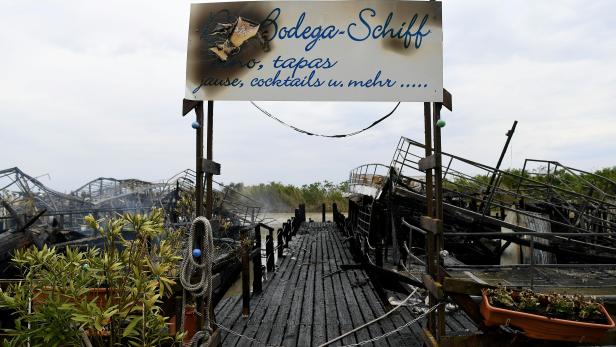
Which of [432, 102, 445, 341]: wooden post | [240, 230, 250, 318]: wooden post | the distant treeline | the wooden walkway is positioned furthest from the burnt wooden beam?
the distant treeline

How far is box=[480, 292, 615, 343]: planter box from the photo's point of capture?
170 inches

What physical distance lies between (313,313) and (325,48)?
5.15 metres

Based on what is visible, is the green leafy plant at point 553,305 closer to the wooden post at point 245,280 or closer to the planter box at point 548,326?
the planter box at point 548,326

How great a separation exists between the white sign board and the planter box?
8.27 ft

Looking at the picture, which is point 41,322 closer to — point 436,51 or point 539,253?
point 436,51

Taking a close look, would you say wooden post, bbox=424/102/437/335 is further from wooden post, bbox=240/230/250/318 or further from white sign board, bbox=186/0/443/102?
wooden post, bbox=240/230/250/318

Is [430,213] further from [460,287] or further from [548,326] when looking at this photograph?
[548,326]

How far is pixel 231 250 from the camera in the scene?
40.3ft

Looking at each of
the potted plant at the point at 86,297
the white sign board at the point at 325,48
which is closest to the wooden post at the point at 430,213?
the white sign board at the point at 325,48

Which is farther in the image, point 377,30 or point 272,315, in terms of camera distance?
point 272,315

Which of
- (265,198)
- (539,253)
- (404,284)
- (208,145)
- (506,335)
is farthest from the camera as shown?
(265,198)

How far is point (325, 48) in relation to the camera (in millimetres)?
5035

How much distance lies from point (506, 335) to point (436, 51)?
11.1 feet

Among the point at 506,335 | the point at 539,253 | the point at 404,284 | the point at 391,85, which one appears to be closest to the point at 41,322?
the point at 391,85
